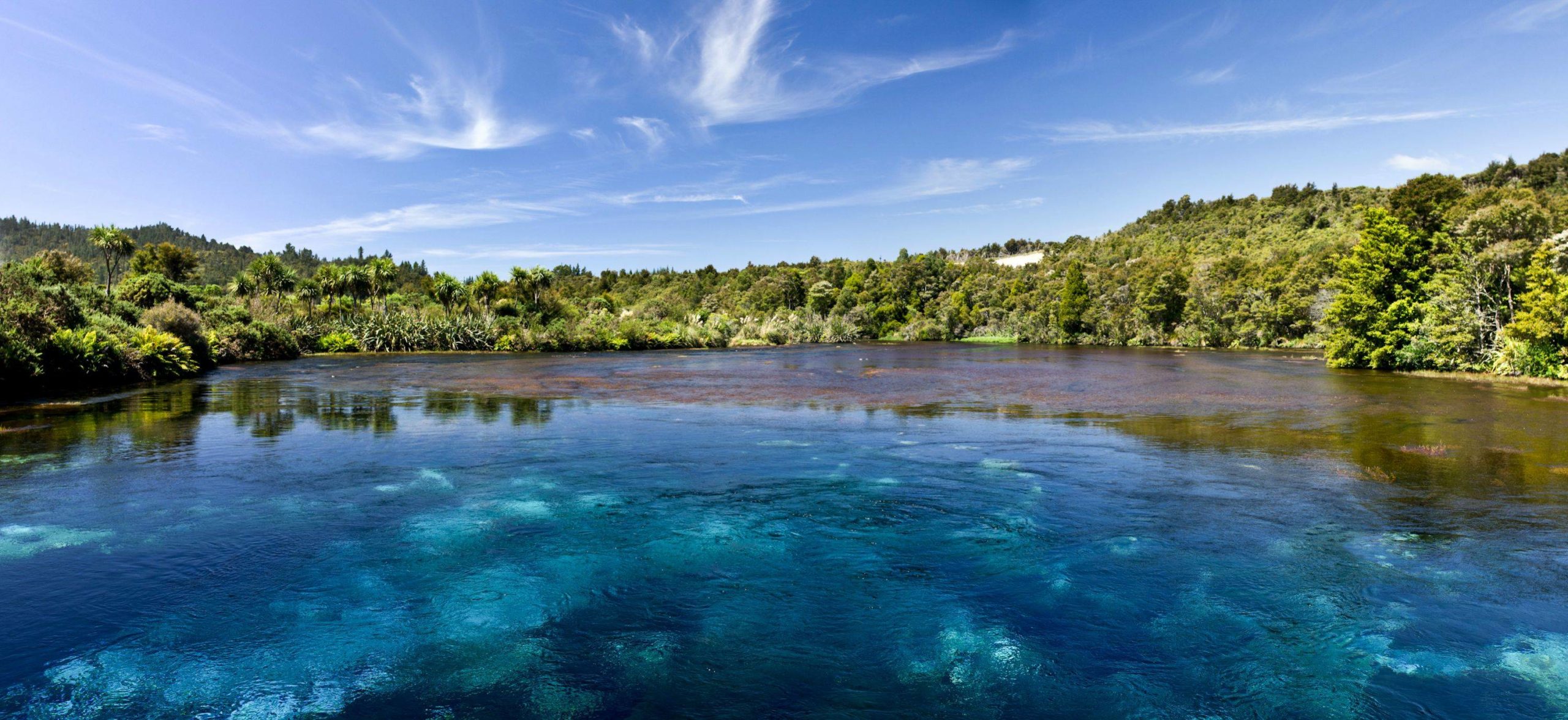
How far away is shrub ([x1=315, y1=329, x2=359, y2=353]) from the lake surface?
42115 millimetres

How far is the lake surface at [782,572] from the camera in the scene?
556 centimetres

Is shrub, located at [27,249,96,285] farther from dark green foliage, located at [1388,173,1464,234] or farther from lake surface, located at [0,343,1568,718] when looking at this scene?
dark green foliage, located at [1388,173,1464,234]

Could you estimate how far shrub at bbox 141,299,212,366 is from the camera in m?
35.2

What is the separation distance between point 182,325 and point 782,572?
41.3 m

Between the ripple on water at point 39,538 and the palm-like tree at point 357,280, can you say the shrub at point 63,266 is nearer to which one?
the palm-like tree at point 357,280

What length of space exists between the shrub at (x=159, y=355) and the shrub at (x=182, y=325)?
1562 mm

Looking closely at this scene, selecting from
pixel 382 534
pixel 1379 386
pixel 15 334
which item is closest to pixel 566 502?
pixel 382 534

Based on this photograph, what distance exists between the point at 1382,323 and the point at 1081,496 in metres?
35.2

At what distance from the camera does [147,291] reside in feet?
154

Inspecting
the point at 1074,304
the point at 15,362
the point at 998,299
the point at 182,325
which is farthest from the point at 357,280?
the point at 998,299

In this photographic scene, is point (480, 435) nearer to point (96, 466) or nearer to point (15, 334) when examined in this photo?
point (96, 466)

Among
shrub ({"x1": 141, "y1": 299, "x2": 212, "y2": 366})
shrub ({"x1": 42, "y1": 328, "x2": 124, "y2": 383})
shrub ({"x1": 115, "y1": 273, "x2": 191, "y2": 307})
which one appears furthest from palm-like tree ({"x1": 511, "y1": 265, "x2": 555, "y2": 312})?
shrub ({"x1": 42, "y1": 328, "x2": 124, "y2": 383})

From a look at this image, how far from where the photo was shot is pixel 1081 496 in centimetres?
1107

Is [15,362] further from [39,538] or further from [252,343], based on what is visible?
[252,343]
